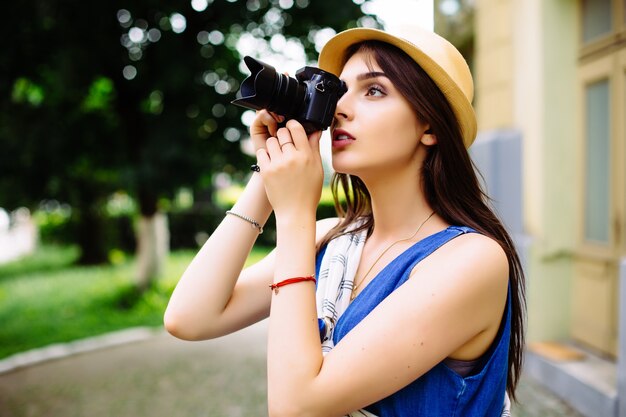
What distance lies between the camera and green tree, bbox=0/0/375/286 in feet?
20.4

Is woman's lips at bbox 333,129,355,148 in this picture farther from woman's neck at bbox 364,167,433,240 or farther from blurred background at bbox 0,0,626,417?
blurred background at bbox 0,0,626,417

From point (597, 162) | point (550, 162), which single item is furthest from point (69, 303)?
point (597, 162)

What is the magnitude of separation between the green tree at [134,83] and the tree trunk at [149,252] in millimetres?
800

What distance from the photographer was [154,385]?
491cm

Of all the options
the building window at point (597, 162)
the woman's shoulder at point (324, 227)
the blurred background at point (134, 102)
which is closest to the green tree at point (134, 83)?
the blurred background at point (134, 102)

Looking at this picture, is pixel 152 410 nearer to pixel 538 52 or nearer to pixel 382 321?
pixel 382 321

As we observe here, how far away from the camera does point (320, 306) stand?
143 cm

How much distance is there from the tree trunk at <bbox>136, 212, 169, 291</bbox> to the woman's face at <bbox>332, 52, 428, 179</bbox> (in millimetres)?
7499

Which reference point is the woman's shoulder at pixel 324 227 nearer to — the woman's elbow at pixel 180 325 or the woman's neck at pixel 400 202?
the woman's neck at pixel 400 202

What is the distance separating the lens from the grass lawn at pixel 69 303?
7176 millimetres

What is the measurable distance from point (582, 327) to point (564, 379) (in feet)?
2.29

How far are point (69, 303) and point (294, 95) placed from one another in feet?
28.7

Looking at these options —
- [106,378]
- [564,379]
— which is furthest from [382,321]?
[106,378]

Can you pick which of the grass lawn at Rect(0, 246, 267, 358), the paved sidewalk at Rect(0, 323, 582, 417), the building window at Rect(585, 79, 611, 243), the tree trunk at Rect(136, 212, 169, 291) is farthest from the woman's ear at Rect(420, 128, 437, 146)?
the tree trunk at Rect(136, 212, 169, 291)
